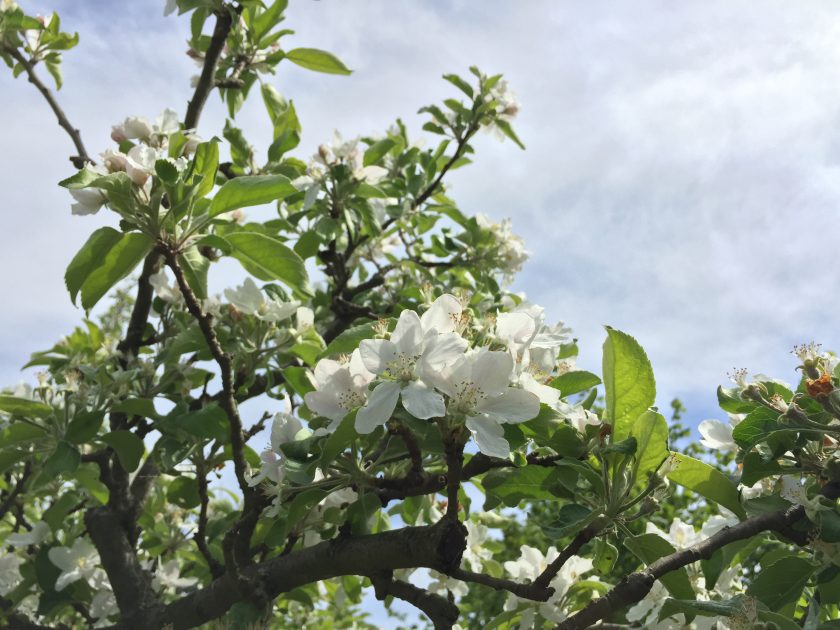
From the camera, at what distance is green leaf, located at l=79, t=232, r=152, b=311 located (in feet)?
6.48

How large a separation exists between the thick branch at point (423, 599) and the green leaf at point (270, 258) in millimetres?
785

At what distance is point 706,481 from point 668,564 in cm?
20

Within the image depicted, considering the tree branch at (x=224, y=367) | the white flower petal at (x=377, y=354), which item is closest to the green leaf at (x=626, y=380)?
the white flower petal at (x=377, y=354)

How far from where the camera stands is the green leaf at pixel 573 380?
5.57 feet

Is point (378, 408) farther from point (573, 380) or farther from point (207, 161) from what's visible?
point (207, 161)

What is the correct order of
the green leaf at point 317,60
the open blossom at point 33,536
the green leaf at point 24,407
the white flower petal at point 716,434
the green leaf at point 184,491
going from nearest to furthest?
the white flower petal at point 716,434, the green leaf at point 24,407, the green leaf at point 184,491, the open blossom at point 33,536, the green leaf at point 317,60

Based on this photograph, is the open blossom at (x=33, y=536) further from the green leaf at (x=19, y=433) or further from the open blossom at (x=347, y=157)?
the open blossom at (x=347, y=157)

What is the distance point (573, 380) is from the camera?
170 cm

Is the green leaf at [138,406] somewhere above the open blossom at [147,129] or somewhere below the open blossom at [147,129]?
below

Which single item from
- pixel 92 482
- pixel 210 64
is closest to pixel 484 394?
pixel 92 482

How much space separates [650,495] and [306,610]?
3253 millimetres

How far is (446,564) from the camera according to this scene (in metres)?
1.61

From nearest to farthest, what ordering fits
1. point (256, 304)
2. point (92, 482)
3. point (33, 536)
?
point (256, 304) < point (92, 482) < point (33, 536)

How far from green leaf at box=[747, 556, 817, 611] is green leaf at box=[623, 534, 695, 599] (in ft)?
0.44
